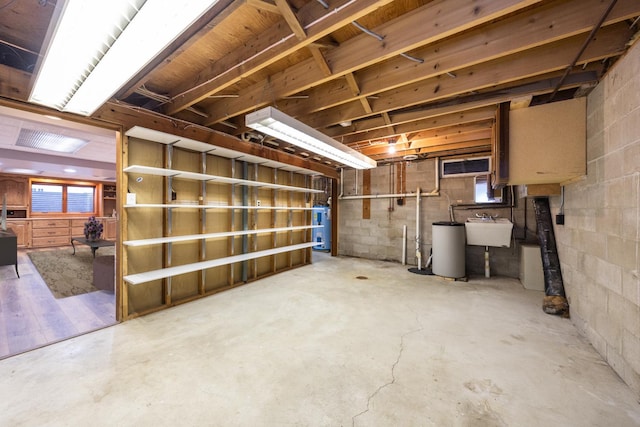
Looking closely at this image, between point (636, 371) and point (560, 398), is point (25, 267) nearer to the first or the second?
point (560, 398)

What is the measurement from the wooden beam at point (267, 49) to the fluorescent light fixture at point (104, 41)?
73 cm

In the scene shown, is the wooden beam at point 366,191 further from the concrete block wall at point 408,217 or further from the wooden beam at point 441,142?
the wooden beam at point 441,142

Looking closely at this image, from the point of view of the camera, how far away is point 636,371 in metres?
1.58

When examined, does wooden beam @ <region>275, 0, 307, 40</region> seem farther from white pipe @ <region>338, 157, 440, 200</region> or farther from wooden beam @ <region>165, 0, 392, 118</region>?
white pipe @ <region>338, 157, 440, 200</region>

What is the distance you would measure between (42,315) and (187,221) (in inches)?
66.1

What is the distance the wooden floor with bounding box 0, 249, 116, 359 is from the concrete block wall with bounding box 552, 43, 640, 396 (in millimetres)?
4237

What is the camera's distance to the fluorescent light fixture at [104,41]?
112 cm

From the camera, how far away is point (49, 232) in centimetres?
730

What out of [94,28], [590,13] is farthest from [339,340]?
[590,13]

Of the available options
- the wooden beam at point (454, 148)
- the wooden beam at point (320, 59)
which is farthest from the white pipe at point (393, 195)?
the wooden beam at point (320, 59)

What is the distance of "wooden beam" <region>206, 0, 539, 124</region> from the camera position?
1.47 meters

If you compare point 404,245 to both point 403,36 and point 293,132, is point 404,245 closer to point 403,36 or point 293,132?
point 293,132

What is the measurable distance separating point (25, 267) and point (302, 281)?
5.45 meters

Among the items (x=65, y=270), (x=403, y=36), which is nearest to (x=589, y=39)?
(x=403, y=36)
